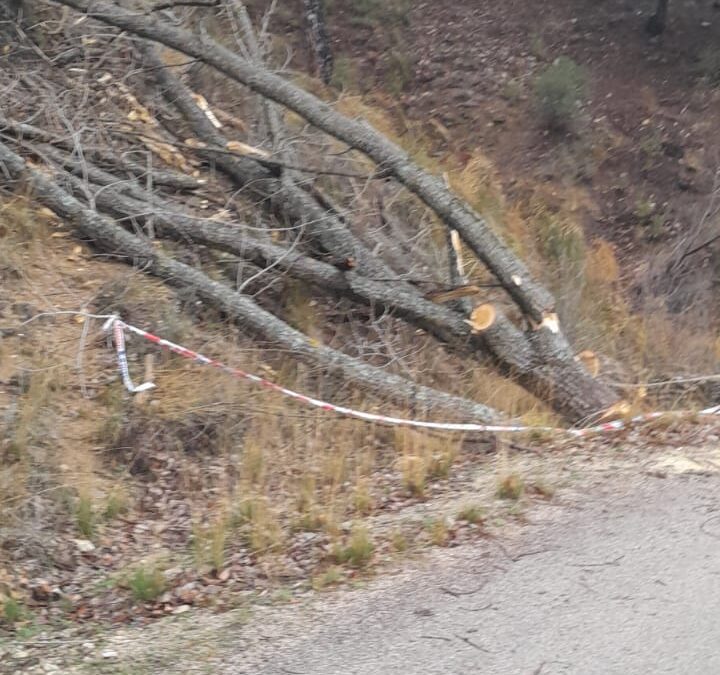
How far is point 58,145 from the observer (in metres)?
8.36

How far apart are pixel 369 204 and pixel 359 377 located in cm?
351

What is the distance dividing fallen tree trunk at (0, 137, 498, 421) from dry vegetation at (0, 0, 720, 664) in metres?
0.12

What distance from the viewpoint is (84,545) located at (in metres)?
5.12

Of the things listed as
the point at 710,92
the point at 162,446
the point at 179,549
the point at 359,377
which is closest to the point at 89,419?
the point at 162,446

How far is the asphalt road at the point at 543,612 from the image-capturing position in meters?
3.98

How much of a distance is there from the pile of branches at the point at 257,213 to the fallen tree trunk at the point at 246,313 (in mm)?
11

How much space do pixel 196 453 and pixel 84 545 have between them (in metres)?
1.36

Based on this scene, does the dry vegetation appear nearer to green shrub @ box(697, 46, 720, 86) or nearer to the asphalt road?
the asphalt road

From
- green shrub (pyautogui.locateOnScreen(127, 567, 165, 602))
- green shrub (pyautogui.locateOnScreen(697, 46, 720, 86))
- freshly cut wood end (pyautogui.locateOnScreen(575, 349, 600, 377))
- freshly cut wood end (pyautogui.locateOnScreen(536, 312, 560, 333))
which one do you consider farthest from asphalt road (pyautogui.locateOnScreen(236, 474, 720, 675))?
green shrub (pyautogui.locateOnScreen(697, 46, 720, 86))

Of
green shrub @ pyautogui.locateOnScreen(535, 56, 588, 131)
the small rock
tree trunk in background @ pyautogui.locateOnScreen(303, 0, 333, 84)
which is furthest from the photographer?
green shrub @ pyautogui.locateOnScreen(535, 56, 588, 131)

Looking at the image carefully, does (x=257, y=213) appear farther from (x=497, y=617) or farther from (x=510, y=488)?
(x=497, y=617)

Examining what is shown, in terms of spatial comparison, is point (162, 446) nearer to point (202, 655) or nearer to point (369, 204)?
point (202, 655)

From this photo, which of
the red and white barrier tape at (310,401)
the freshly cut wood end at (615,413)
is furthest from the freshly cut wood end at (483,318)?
the freshly cut wood end at (615,413)

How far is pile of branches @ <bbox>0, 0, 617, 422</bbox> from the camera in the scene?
24.5ft
